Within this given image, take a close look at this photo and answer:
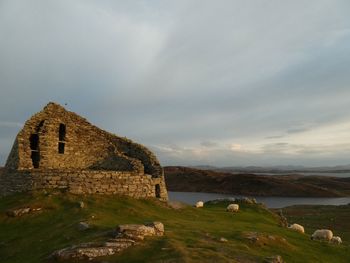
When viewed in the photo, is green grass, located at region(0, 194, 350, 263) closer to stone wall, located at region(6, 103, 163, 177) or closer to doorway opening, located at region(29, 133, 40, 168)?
stone wall, located at region(6, 103, 163, 177)

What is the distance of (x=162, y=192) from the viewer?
1176 inches

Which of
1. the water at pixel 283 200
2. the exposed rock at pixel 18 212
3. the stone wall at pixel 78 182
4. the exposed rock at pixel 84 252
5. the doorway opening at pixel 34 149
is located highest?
the doorway opening at pixel 34 149

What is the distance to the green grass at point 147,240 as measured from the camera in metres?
15.0

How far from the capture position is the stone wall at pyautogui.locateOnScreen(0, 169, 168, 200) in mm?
25531

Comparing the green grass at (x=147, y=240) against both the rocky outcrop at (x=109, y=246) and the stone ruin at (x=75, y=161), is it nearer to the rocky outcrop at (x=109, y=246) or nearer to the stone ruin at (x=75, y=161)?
the rocky outcrop at (x=109, y=246)

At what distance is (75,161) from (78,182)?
6721 mm

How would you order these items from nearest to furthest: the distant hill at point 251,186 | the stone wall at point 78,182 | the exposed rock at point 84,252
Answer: the exposed rock at point 84,252 < the stone wall at point 78,182 < the distant hill at point 251,186

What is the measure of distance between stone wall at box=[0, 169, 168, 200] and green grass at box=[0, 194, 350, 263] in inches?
37.2

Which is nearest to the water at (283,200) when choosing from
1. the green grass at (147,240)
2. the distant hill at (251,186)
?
the distant hill at (251,186)

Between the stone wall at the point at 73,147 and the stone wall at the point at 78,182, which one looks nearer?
the stone wall at the point at 78,182

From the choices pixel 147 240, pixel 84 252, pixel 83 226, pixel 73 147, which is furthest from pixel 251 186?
pixel 84 252

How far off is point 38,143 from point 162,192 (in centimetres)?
1015

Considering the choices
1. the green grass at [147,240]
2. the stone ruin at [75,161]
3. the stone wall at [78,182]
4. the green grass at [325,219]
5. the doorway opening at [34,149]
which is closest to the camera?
the green grass at [147,240]

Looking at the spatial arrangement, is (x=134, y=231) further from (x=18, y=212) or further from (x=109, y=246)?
(x=18, y=212)
